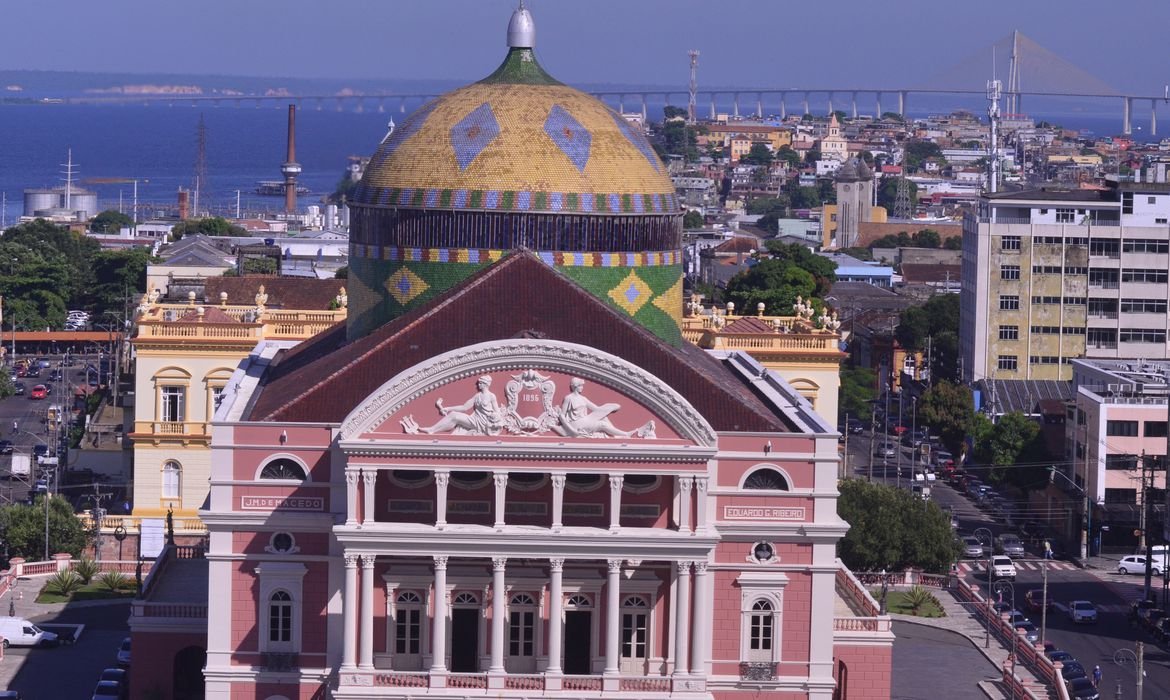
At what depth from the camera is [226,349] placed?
8150cm

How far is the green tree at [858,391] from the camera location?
399 feet

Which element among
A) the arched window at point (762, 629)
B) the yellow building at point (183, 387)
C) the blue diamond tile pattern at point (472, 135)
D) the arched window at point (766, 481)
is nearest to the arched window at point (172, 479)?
the yellow building at point (183, 387)

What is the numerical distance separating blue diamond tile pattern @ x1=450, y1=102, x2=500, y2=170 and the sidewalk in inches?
656

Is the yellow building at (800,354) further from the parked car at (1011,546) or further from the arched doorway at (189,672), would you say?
the arched doorway at (189,672)

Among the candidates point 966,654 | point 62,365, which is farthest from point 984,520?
point 62,365

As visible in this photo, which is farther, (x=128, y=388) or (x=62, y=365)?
(x=62, y=365)

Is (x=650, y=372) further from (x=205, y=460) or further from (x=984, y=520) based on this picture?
(x=984, y=520)

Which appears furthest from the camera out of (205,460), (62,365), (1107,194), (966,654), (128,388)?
(62,365)

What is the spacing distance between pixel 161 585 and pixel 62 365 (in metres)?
76.5

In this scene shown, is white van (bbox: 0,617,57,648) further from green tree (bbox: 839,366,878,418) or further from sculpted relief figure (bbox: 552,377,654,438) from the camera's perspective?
green tree (bbox: 839,366,878,418)

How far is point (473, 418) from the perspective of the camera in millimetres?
54875

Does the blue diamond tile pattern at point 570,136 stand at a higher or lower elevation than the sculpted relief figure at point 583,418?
higher

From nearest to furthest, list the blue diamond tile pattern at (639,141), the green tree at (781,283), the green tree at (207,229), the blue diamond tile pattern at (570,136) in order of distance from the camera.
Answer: the blue diamond tile pattern at (570,136) → the blue diamond tile pattern at (639,141) → the green tree at (781,283) → the green tree at (207,229)

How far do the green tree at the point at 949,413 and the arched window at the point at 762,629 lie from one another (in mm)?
54856
